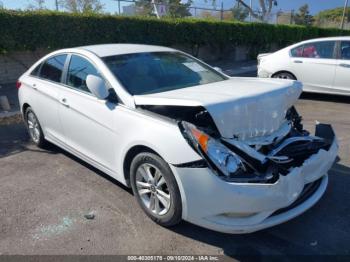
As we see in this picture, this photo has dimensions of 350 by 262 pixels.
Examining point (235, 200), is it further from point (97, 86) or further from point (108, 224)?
point (97, 86)

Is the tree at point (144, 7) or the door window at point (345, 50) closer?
the door window at point (345, 50)

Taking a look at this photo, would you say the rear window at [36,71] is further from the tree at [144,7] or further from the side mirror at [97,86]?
the tree at [144,7]

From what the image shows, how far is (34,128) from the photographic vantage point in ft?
17.3

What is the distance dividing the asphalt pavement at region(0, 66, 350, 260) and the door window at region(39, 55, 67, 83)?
3.87 ft

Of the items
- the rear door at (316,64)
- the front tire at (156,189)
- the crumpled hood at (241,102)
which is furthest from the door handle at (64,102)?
the rear door at (316,64)

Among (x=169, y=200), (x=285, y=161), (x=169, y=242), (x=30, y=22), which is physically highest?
(x=30, y=22)

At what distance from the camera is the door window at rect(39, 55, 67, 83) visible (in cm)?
455

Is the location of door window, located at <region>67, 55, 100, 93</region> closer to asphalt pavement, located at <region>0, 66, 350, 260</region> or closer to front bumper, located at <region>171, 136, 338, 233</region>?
asphalt pavement, located at <region>0, 66, 350, 260</region>

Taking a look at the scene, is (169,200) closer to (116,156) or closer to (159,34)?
(116,156)

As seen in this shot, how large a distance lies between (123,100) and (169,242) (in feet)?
4.62

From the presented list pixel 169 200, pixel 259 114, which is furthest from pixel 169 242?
pixel 259 114

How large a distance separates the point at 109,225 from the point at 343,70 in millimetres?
6631

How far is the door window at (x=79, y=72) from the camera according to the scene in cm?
398

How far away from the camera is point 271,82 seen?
12.6 feet
